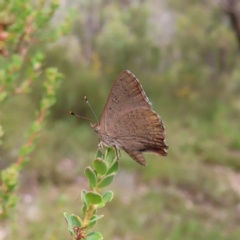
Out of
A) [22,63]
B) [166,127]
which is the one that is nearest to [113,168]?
[22,63]

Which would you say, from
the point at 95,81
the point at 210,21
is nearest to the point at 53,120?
the point at 95,81

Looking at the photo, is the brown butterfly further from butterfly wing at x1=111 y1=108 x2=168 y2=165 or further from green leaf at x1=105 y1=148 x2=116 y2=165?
green leaf at x1=105 y1=148 x2=116 y2=165

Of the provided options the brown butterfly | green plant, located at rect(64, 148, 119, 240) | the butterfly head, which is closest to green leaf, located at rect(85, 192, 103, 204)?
green plant, located at rect(64, 148, 119, 240)

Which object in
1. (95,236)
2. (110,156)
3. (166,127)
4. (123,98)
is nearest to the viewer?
(95,236)

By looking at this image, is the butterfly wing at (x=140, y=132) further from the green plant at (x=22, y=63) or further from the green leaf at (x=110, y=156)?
the green leaf at (x=110, y=156)

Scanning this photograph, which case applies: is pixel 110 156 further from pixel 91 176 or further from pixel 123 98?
pixel 123 98

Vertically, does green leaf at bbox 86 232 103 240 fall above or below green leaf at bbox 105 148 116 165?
below
